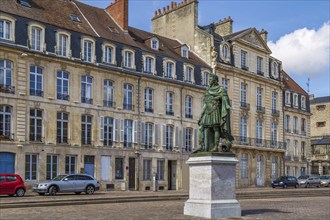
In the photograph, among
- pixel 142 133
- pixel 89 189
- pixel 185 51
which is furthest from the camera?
pixel 185 51

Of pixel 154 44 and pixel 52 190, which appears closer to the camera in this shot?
pixel 52 190

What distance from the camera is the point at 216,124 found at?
14914mm

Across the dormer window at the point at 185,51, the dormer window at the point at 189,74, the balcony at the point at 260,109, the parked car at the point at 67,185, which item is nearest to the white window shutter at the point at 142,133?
the dormer window at the point at 189,74

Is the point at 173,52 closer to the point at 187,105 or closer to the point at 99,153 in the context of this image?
the point at 187,105

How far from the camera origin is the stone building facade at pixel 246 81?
45.9 metres

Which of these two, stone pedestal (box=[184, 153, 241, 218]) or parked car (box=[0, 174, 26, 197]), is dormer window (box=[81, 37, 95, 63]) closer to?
parked car (box=[0, 174, 26, 197])

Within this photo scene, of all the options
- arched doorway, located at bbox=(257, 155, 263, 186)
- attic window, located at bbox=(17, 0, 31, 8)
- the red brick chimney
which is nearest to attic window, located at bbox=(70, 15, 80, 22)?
attic window, located at bbox=(17, 0, 31, 8)

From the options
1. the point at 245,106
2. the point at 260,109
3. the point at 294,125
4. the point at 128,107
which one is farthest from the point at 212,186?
the point at 294,125

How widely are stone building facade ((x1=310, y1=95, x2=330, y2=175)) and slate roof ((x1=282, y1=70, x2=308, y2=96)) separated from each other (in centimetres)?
865

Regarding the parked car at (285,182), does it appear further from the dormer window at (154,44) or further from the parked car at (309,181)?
the dormer window at (154,44)

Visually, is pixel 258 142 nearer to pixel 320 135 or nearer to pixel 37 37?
pixel 320 135

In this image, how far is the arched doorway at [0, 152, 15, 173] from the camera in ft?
96.4

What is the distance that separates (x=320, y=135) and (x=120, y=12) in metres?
40.8

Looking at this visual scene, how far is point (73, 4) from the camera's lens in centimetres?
3788
